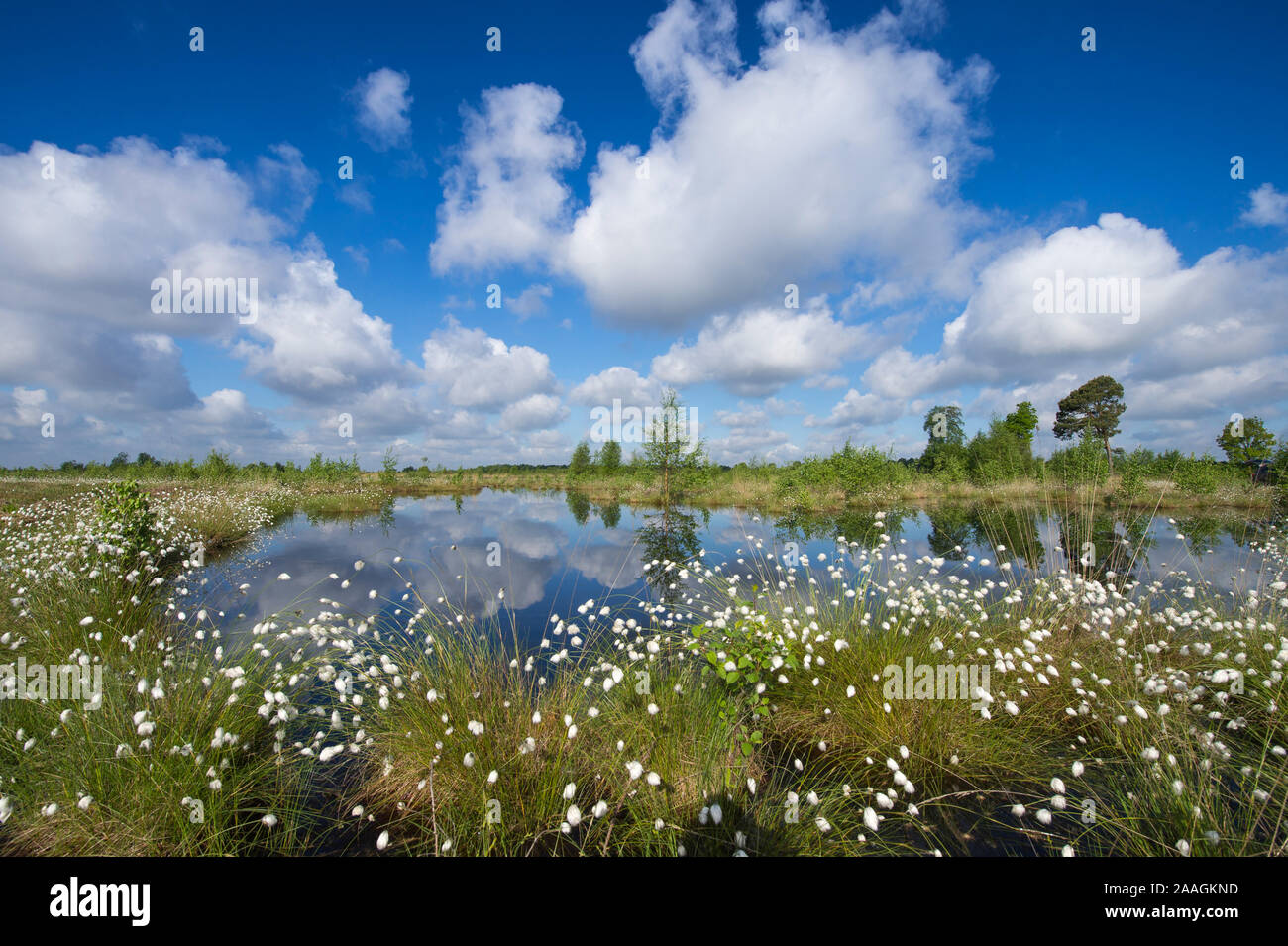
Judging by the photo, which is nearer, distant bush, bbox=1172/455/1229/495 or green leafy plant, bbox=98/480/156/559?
green leafy plant, bbox=98/480/156/559

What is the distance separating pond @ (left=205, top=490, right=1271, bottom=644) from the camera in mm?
7102

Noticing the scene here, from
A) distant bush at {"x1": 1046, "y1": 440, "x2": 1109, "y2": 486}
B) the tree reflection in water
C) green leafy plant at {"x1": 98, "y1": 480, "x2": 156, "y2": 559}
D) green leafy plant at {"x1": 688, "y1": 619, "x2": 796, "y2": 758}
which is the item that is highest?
distant bush at {"x1": 1046, "y1": 440, "x2": 1109, "y2": 486}

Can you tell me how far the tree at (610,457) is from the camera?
51.3 m

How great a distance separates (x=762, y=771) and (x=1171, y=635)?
17.9 ft

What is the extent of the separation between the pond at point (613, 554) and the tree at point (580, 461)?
28.8 metres

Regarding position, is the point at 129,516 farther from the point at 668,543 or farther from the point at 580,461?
the point at 580,461

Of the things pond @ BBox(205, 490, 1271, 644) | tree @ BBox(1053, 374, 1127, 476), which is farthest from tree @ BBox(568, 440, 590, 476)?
tree @ BBox(1053, 374, 1127, 476)

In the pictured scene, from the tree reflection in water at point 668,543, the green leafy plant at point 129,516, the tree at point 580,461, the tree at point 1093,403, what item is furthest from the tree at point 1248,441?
the tree at point 580,461

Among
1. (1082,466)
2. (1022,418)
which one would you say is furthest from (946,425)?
(1082,466)

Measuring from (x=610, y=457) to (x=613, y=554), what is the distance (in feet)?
130

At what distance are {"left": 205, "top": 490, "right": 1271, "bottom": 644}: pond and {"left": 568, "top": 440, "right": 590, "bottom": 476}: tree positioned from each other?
28.8 meters

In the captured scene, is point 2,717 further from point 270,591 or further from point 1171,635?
point 1171,635

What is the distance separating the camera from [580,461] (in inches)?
2208

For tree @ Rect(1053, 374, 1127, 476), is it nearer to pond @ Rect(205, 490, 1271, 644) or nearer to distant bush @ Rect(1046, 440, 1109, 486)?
pond @ Rect(205, 490, 1271, 644)
